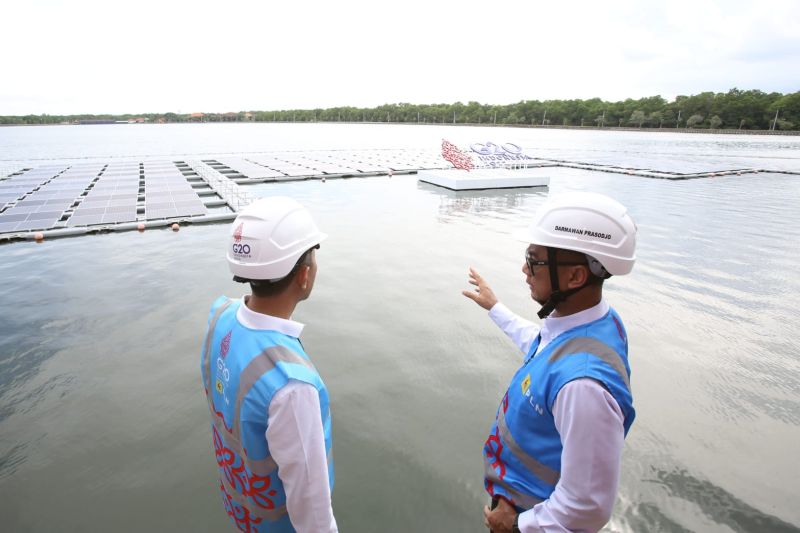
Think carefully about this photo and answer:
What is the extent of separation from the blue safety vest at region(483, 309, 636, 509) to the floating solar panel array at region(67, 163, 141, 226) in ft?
42.8

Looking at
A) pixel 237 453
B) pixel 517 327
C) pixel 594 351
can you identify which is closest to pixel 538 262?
pixel 594 351

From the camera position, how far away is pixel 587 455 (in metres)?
1.48

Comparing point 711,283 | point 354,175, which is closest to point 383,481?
point 711,283

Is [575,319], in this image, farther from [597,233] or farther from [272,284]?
[272,284]

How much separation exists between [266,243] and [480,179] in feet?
59.1

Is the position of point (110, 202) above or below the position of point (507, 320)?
below

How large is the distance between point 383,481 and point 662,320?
5188mm

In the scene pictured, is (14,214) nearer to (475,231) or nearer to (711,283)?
(475,231)

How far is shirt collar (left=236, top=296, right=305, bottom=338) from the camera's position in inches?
66.7

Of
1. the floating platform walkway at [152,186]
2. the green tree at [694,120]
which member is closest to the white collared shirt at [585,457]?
the floating platform walkway at [152,186]

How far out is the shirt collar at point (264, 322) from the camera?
170cm

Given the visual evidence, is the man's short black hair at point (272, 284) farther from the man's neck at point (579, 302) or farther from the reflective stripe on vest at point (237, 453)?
the man's neck at point (579, 302)

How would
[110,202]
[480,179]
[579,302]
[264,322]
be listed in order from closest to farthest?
[264,322], [579,302], [110,202], [480,179]

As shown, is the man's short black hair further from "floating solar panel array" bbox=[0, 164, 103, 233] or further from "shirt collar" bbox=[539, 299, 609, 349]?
"floating solar panel array" bbox=[0, 164, 103, 233]
